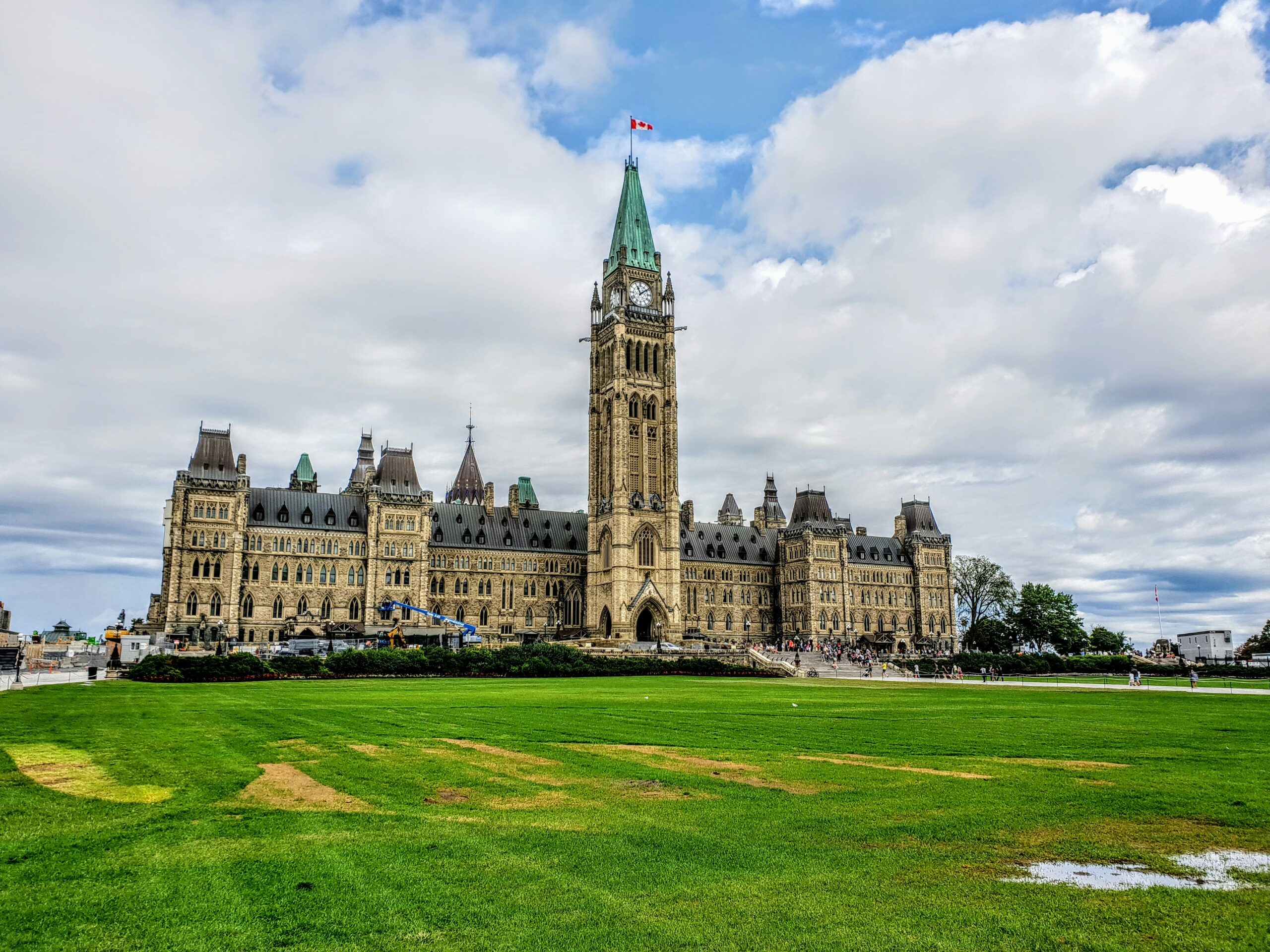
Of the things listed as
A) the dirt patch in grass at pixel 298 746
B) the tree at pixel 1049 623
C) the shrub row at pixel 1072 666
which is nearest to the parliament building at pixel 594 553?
the tree at pixel 1049 623

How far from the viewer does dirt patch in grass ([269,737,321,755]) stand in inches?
766

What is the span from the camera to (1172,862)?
1102cm

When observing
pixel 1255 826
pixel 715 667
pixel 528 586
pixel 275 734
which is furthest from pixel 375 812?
pixel 528 586

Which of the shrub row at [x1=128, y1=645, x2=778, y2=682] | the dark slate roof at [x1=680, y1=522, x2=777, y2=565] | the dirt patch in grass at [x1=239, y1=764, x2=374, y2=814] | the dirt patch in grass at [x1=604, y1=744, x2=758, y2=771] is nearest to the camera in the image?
the dirt patch in grass at [x1=239, y1=764, x2=374, y2=814]

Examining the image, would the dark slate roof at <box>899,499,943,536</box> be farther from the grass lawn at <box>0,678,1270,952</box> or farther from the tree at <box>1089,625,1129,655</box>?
the grass lawn at <box>0,678,1270,952</box>

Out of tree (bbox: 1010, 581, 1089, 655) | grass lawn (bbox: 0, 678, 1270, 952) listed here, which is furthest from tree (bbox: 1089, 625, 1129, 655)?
grass lawn (bbox: 0, 678, 1270, 952)

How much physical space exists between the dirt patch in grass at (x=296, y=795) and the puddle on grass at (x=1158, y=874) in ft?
30.5

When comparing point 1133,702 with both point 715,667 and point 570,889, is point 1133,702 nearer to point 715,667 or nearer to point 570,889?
point 570,889

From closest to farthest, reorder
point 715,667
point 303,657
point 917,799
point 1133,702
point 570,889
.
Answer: point 570,889 → point 917,799 → point 1133,702 → point 303,657 → point 715,667

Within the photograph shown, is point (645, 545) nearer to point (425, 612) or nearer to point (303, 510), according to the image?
point (425, 612)

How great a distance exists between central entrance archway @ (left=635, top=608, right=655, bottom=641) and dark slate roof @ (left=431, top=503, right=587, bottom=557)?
14270 millimetres

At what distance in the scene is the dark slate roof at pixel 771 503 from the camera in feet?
499

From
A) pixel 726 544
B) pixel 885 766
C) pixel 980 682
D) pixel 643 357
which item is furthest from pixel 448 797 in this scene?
pixel 726 544

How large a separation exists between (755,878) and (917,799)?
5257mm
